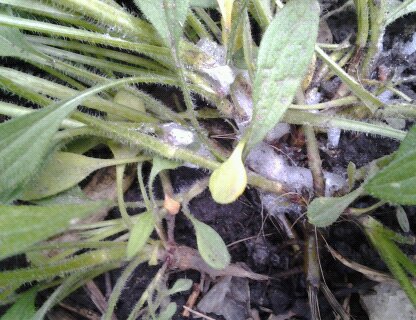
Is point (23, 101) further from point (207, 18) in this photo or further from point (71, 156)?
point (207, 18)

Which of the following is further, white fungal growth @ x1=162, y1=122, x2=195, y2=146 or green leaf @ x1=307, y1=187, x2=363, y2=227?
white fungal growth @ x1=162, y1=122, x2=195, y2=146

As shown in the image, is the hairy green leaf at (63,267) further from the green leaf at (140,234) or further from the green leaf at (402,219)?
the green leaf at (402,219)

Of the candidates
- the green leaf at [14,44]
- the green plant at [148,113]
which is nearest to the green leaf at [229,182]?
the green plant at [148,113]

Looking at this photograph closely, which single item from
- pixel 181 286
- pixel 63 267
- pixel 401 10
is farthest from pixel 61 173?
pixel 401 10

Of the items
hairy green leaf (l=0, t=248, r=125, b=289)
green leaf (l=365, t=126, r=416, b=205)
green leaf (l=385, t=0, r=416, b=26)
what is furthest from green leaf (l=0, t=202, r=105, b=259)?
green leaf (l=385, t=0, r=416, b=26)

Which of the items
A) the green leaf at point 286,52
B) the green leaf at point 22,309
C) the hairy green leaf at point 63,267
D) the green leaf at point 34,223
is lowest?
the green leaf at point 22,309

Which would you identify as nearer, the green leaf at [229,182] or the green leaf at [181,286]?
the green leaf at [229,182]

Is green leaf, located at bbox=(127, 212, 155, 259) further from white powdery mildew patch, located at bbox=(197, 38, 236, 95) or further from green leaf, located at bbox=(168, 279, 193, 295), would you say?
white powdery mildew patch, located at bbox=(197, 38, 236, 95)
